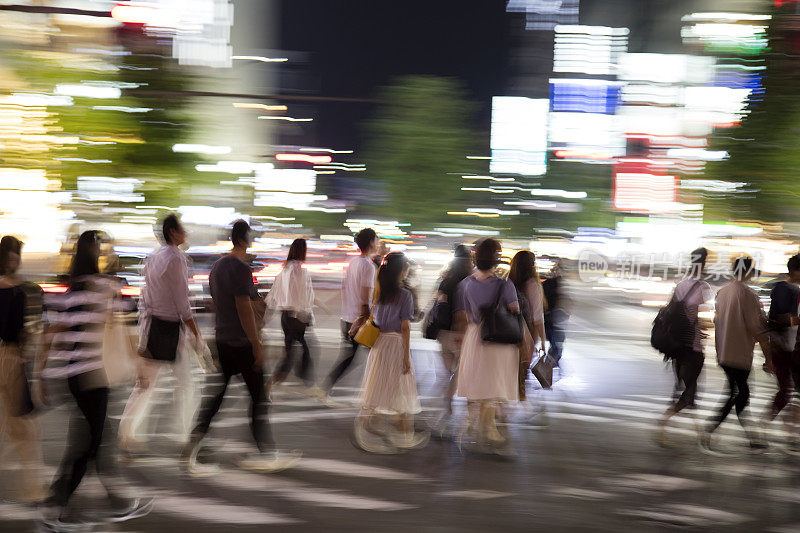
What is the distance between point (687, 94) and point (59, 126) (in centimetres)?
6674

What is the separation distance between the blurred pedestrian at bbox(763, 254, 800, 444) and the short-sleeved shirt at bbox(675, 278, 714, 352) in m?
0.68

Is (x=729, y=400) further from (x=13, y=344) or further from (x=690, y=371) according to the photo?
(x=13, y=344)

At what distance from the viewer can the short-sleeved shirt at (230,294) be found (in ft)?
20.5

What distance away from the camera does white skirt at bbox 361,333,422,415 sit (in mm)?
7043

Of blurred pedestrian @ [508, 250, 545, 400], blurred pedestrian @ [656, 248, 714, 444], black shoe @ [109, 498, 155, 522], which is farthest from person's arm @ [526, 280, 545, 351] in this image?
black shoe @ [109, 498, 155, 522]

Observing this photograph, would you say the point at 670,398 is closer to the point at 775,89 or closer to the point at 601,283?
the point at 775,89

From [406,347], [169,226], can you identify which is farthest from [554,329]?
[169,226]

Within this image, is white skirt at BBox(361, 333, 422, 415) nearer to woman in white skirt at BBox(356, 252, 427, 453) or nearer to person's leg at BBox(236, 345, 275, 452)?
woman in white skirt at BBox(356, 252, 427, 453)

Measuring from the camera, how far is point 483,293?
720 centimetres

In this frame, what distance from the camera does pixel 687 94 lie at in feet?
236

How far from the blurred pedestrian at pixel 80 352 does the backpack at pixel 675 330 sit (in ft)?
16.2

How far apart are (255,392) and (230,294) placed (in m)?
0.76

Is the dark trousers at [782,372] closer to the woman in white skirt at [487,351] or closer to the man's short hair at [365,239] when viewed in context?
the woman in white skirt at [487,351]

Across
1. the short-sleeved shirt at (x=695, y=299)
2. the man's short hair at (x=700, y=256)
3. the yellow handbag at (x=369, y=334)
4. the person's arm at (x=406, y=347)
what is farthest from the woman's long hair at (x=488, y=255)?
the man's short hair at (x=700, y=256)
